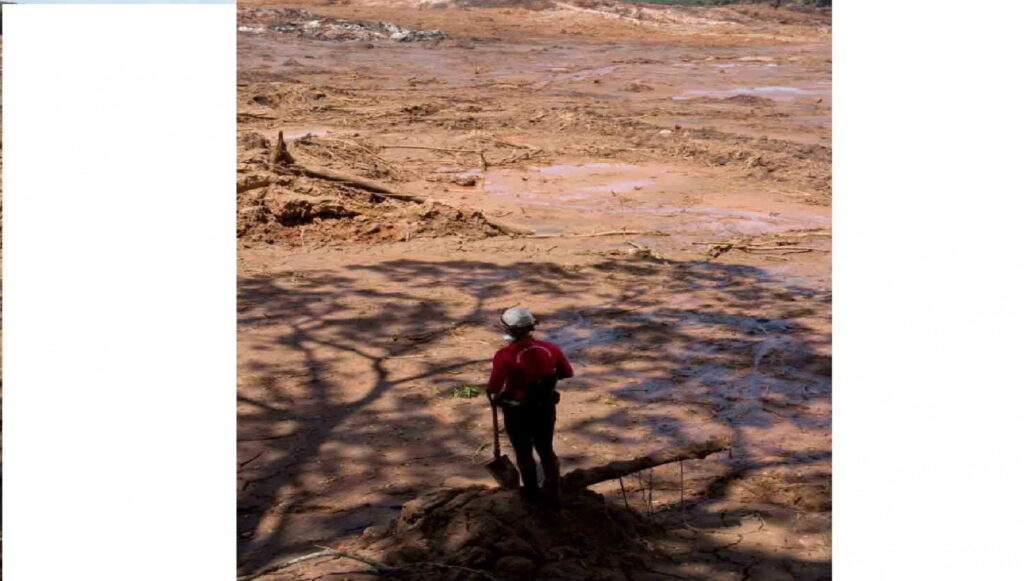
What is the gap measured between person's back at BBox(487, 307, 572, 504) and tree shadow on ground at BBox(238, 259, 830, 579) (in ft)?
2.89

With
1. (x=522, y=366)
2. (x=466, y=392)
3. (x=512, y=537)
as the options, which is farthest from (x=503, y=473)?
(x=466, y=392)

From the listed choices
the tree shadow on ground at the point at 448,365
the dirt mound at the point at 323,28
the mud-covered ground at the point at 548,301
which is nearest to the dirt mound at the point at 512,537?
the mud-covered ground at the point at 548,301

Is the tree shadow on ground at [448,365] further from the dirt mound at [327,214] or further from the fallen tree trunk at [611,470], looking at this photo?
the dirt mound at [327,214]

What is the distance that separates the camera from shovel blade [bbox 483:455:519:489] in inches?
203

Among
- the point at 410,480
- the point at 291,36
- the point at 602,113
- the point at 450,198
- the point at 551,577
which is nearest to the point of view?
the point at 551,577

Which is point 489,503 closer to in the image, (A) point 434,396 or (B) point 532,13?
(A) point 434,396

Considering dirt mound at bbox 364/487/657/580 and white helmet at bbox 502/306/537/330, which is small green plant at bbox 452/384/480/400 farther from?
white helmet at bbox 502/306/537/330

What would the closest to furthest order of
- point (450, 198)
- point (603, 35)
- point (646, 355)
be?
point (646, 355) < point (450, 198) < point (603, 35)

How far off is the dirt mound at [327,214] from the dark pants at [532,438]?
290 inches

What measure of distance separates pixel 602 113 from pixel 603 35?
15957mm

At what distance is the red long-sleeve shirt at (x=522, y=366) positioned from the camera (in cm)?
478

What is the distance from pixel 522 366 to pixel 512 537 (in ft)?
2.36

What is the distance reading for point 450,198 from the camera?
1443 centimetres

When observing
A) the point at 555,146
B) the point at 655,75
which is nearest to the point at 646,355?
the point at 555,146
